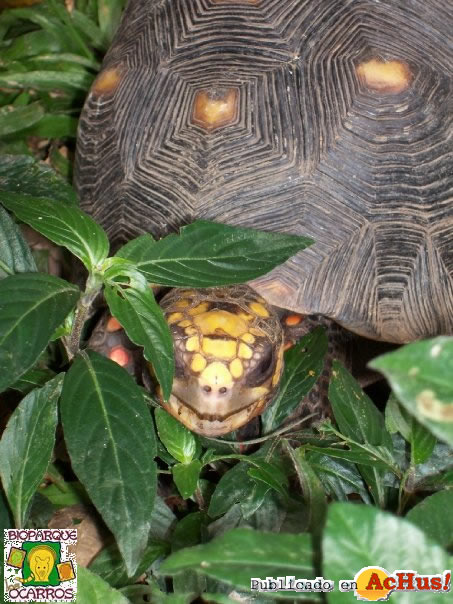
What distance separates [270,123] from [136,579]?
1.28 metres

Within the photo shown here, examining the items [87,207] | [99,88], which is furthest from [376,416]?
[99,88]

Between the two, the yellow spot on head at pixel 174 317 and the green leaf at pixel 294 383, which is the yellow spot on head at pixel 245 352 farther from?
the green leaf at pixel 294 383

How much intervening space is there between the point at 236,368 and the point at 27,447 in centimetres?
51

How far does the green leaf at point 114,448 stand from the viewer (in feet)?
4.56

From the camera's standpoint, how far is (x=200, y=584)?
1690 millimetres

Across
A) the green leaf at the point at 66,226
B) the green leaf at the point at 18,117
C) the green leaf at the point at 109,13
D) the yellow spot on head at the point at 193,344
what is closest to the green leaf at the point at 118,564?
the yellow spot on head at the point at 193,344

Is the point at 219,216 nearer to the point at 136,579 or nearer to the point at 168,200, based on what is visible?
the point at 168,200

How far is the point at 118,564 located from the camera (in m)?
1.85

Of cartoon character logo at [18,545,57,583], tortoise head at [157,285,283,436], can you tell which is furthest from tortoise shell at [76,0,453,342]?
cartoon character logo at [18,545,57,583]

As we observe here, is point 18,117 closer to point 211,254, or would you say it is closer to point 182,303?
point 182,303

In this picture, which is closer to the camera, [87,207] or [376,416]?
[376,416]

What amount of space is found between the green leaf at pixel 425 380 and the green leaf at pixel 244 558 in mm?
328

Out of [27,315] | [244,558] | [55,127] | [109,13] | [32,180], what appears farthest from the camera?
[109,13]

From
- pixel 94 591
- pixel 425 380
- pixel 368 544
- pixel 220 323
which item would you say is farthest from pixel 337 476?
pixel 425 380
